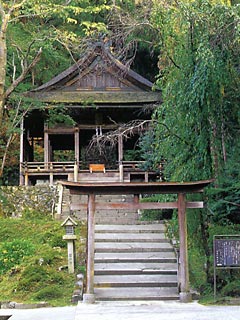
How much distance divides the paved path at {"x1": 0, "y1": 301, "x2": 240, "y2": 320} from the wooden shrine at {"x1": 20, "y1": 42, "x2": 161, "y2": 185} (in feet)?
34.3

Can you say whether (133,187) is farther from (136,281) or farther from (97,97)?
(97,97)

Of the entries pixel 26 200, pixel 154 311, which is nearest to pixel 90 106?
pixel 26 200

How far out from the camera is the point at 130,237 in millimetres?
12250

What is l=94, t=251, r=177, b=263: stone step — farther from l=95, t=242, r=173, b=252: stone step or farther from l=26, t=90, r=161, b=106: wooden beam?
l=26, t=90, r=161, b=106: wooden beam

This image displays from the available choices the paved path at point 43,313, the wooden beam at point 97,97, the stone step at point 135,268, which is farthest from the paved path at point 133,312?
the wooden beam at point 97,97

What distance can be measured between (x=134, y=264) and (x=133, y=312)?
9.34 feet

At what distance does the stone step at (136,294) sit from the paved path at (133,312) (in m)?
0.29

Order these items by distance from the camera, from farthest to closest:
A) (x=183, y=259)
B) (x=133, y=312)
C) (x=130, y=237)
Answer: (x=130, y=237), (x=183, y=259), (x=133, y=312)

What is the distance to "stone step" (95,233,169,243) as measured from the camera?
12023 millimetres

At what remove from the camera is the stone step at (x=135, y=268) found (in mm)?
10109

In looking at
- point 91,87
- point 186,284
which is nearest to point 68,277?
point 186,284

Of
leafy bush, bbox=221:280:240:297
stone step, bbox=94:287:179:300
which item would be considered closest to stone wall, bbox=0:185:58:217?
stone step, bbox=94:287:179:300

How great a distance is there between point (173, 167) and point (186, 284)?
9.49ft

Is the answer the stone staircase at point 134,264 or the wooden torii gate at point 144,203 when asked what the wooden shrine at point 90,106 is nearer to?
the stone staircase at point 134,264
